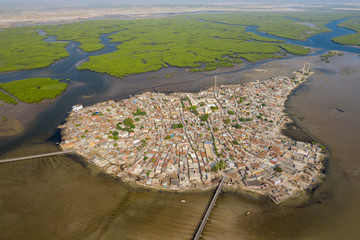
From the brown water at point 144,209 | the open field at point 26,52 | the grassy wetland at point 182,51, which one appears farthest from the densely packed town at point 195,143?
the open field at point 26,52

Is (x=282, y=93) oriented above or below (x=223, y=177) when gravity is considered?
above

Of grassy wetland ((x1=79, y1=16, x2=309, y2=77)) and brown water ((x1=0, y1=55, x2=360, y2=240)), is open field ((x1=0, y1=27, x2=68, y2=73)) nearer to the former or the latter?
grassy wetland ((x1=79, y1=16, x2=309, y2=77))

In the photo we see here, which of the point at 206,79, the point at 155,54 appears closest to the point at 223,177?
the point at 206,79

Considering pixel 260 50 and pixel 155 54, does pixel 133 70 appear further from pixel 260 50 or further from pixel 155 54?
pixel 260 50

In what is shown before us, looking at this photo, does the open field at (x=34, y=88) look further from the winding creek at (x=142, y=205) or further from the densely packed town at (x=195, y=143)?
the winding creek at (x=142, y=205)

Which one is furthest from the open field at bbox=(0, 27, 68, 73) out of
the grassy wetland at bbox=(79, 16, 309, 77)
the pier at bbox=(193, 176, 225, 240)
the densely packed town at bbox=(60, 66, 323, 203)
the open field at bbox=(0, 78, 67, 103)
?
the pier at bbox=(193, 176, 225, 240)

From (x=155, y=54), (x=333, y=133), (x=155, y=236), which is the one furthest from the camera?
(x=155, y=54)

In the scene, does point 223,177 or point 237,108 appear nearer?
point 223,177

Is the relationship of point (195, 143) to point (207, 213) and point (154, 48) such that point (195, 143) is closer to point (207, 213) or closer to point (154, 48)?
point (207, 213)
